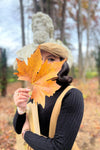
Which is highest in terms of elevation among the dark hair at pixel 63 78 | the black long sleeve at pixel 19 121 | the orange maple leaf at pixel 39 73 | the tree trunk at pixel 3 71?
the orange maple leaf at pixel 39 73

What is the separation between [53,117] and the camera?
36.9 inches

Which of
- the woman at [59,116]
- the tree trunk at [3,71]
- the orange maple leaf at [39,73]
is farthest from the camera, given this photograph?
the tree trunk at [3,71]

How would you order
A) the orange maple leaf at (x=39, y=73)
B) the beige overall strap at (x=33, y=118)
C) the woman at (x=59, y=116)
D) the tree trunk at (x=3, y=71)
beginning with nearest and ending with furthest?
the orange maple leaf at (x=39, y=73)
the woman at (x=59, y=116)
the beige overall strap at (x=33, y=118)
the tree trunk at (x=3, y=71)

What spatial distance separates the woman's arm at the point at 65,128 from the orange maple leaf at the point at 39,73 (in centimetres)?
36

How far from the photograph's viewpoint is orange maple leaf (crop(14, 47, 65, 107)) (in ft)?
1.99

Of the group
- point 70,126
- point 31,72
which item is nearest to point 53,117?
point 70,126

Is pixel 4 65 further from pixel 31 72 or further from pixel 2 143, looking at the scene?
pixel 31 72

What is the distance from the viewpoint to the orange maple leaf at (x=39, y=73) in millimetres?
606

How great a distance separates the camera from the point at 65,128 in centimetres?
85

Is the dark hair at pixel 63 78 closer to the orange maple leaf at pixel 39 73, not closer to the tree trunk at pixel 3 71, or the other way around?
the orange maple leaf at pixel 39 73

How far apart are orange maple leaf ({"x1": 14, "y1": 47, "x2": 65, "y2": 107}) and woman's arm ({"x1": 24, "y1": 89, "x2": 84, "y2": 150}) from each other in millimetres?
361

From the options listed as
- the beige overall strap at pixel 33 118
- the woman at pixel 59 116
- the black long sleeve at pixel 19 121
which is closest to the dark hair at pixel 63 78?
the woman at pixel 59 116

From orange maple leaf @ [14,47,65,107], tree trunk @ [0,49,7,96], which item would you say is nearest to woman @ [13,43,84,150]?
orange maple leaf @ [14,47,65,107]

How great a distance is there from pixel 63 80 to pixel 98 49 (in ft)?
29.2
